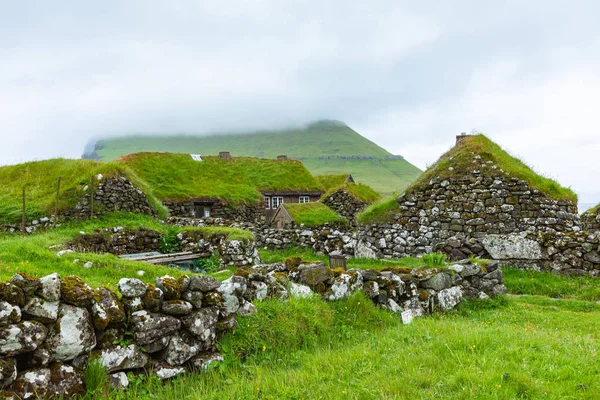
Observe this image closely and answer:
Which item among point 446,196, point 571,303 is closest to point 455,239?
point 446,196

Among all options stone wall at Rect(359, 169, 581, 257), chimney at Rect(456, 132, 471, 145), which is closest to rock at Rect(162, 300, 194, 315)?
stone wall at Rect(359, 169, 581, 257)

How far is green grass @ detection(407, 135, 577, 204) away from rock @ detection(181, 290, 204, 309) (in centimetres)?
1537

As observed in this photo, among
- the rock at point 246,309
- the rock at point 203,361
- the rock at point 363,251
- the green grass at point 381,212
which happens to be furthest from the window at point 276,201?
the rock at point 203,361

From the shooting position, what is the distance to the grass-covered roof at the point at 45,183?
21266 millimetres

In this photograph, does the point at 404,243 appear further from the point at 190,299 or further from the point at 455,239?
the point at 190,299

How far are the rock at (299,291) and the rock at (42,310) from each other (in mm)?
4151

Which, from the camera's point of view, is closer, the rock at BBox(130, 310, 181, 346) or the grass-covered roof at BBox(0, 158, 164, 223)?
the rock at BBox(130, 310, 181, 346)

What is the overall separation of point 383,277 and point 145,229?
47.7 ft

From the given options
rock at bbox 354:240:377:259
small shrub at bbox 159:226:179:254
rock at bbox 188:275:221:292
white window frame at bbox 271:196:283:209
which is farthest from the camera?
white window frame at bbox 271:196:283:209

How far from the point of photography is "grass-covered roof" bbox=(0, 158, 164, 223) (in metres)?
21.3

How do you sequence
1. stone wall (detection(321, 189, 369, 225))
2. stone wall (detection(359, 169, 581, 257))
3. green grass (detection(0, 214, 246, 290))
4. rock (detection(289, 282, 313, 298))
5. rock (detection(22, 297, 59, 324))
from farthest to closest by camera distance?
stone wall (detection(321, 189, 369, 225))
stone wall (detection(359, 169, 581, 257))
green grass (detection(0, 214, 246, 290))
rock (detection(289, 282, 313, 298))
rock (detection(22, 297, 59, 324))

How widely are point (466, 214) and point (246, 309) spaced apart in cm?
1422

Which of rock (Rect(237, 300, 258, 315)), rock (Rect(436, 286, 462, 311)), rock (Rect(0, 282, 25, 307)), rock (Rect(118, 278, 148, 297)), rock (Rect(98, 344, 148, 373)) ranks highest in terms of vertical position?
rock (Rect(0, 282, 25, 307))

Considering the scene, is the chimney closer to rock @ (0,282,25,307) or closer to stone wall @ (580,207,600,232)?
stone wall @ (580,207,600,232)
